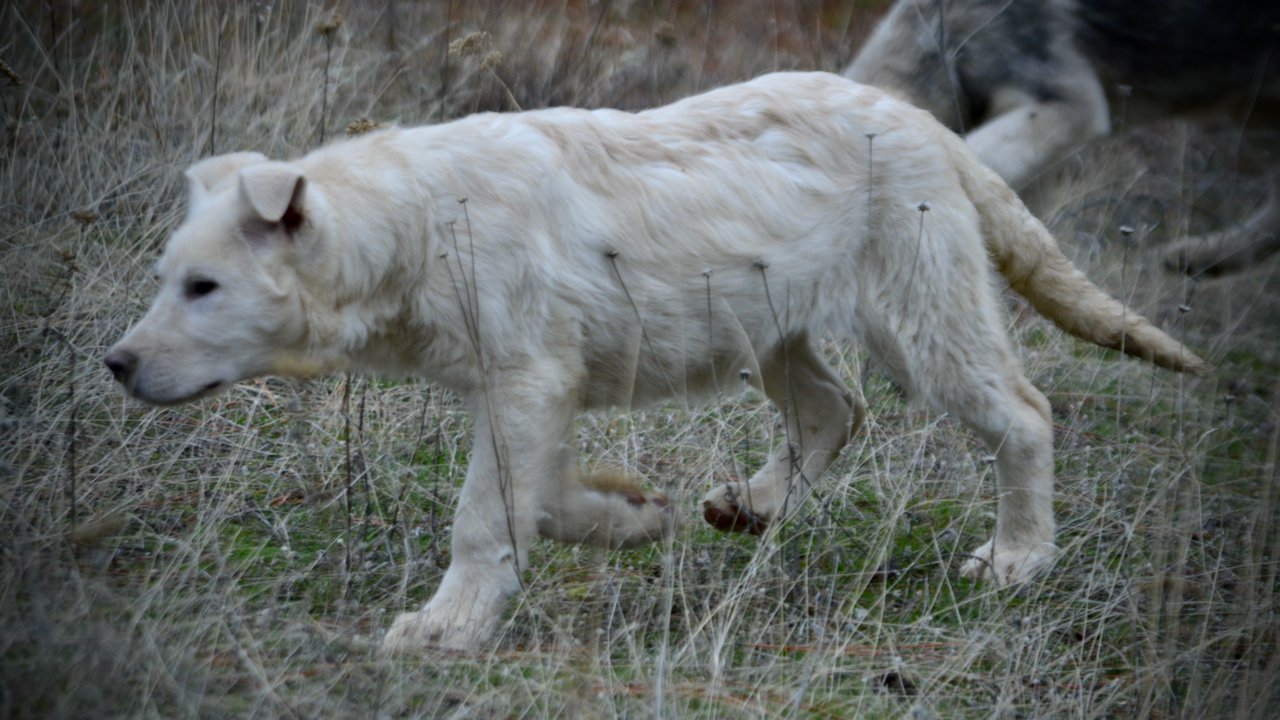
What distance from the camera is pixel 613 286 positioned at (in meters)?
4.15

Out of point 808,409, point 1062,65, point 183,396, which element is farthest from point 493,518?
point 1062,65

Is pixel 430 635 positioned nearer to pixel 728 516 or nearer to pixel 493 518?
pixel 493 518

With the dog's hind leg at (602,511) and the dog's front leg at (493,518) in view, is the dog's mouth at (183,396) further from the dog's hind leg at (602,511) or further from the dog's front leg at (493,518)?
the dog's hind leg at (602,511)

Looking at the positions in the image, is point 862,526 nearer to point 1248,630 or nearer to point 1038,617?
point 1038,617

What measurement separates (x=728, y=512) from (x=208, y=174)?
6.92ft

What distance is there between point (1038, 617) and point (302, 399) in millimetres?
3355

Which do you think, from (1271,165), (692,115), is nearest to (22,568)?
(692,115)

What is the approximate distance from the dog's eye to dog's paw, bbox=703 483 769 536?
1.88m

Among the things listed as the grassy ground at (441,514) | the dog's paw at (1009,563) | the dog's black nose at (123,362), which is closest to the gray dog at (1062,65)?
the grassy ground at (441,514)

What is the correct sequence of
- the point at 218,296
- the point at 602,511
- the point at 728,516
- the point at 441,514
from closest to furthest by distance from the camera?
the point at 218,296 → the point at 602,511 → the point at 728,516 → the point at 441,514

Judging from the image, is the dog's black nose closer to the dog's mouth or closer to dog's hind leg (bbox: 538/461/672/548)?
the dog's mouth

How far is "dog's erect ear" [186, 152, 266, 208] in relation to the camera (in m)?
3.91

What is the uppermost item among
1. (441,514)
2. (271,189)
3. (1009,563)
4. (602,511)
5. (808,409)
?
(271,189)

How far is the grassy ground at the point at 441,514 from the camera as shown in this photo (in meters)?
3.42
